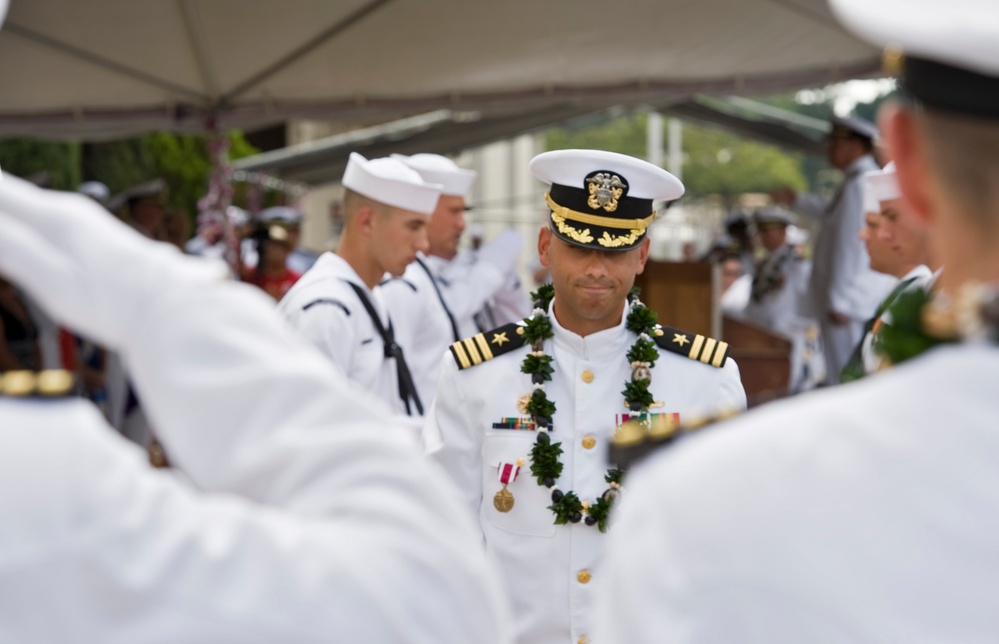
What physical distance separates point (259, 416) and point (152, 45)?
7948 mm

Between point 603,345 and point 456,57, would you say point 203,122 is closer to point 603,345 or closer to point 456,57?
point 456,57

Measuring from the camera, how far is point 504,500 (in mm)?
3961

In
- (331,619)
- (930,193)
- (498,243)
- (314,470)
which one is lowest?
(498,243)

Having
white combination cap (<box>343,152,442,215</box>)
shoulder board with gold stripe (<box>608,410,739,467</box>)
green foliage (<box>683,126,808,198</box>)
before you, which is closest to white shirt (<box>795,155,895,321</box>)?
white combination cap (<box>343,152,442,215</box>)

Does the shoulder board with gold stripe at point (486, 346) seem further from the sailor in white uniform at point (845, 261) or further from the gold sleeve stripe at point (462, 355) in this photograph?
the sailor in white uniform at point (845, 261)

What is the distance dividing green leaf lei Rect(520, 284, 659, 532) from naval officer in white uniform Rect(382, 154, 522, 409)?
106 inches

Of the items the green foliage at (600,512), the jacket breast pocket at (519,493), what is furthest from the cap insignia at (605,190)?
the green foliage at (600,512)

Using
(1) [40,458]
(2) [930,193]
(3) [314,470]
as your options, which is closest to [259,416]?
(3) [314,470]

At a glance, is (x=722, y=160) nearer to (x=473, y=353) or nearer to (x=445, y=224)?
(x=445, y=224)

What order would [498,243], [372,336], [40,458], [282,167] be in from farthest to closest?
[282,167] → [498,243] → [372,336] → [40,458]

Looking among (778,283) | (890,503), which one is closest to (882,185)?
(890,503)

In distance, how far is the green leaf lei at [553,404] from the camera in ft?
12.8

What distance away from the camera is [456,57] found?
9250 mm

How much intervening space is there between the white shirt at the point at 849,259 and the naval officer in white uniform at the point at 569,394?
5851mm
